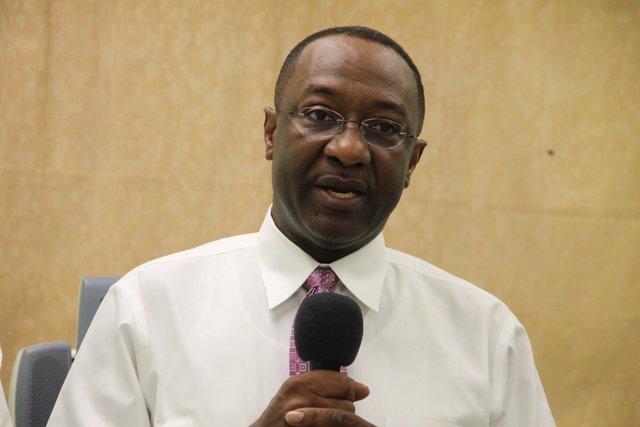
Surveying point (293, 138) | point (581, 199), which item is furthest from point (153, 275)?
point (581, 199)

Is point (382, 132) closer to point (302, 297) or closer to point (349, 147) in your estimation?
point (349, 147)

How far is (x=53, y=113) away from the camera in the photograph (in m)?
2.67

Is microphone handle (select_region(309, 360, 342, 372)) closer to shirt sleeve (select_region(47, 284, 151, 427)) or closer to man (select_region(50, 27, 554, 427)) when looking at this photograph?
man (select_region(50, 27, 554, 427))

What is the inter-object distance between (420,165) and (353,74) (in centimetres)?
161

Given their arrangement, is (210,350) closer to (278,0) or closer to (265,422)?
(265,422)

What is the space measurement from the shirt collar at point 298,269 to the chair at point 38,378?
1.87 ft

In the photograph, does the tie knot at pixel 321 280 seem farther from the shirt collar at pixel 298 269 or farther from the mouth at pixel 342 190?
the mouth at pixel 342 190

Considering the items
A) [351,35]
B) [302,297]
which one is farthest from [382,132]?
[302,297]

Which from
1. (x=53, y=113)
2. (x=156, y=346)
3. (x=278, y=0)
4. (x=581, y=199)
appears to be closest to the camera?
(x=156, y=346)

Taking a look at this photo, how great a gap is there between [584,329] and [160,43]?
6.68ft

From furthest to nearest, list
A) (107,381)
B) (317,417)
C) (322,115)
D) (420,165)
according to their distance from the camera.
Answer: (420,165)
(322,115)
(107,381)
(317,417)

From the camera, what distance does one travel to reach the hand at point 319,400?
1052mm

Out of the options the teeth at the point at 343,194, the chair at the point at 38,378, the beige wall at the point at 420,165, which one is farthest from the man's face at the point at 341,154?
the beige wall at the point at 420,165

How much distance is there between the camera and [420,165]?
305 cm
